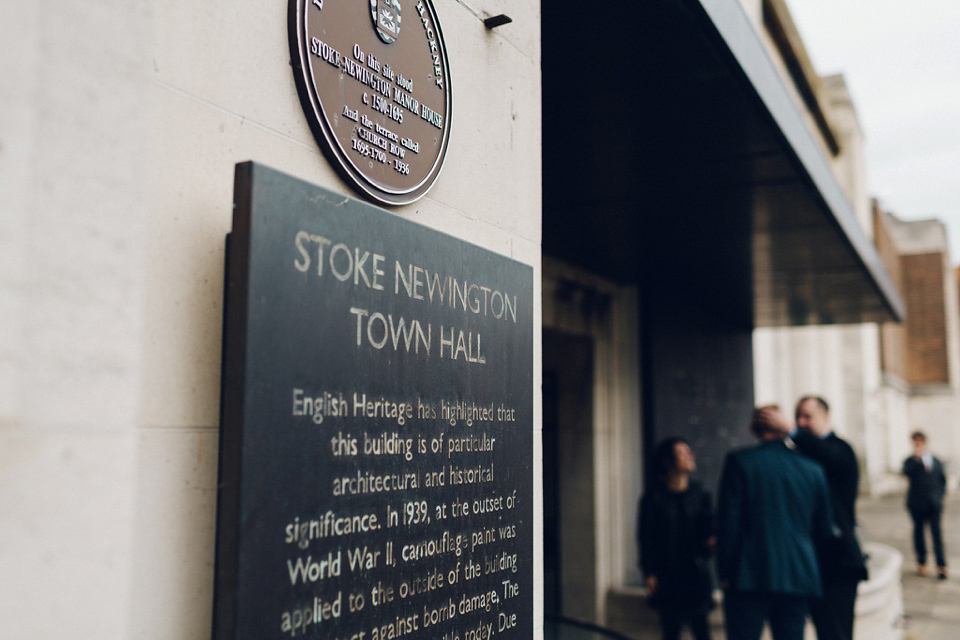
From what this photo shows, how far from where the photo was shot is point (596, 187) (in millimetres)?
5090

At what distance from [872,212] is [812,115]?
1768cm

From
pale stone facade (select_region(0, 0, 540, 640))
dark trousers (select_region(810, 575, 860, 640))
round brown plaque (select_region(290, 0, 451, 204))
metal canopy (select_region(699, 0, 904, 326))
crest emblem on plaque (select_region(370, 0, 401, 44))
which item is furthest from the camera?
dark trousers (select_region(810, 575, 860, 640))

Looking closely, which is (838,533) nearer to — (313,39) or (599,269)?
(599,269)

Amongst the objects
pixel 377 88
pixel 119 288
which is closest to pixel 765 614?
pixel 377 88

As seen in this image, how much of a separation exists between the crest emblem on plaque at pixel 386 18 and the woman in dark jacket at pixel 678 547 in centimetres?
398

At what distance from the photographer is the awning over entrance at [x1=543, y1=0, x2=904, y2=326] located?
3234mm

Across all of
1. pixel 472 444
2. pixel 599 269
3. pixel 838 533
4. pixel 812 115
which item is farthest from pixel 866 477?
pixel 472 444

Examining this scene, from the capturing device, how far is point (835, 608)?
479cm

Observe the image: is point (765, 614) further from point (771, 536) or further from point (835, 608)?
point (835, 608)

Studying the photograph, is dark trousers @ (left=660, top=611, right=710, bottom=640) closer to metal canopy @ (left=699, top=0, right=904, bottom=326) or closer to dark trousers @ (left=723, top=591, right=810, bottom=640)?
dark trousers @ (left=723, top=591, right=810, bottom=640)

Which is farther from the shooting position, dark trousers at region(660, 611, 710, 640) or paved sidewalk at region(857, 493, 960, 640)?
paved sidewalk at region(857, 493, 960, 640)

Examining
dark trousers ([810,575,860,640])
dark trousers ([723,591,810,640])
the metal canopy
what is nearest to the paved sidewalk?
the metal canopy

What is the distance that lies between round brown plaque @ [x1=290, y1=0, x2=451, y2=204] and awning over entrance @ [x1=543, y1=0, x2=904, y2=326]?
1.11 m

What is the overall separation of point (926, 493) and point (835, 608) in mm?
7143
